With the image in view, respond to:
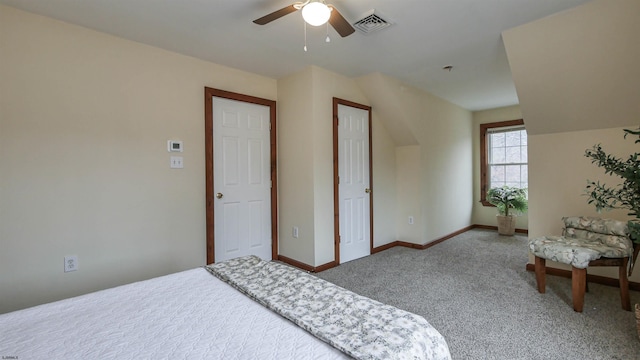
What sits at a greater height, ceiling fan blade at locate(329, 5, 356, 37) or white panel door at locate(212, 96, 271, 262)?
ceiling fan blade at locate(329, 5, 356, 37)

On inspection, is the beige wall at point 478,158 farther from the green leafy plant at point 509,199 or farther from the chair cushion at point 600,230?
the chair cushion at point 600,230

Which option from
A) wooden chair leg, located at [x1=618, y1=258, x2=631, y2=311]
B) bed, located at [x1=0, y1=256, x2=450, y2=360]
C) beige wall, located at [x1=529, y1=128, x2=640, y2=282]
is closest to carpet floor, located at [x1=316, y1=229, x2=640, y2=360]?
wooden chair leg, located at [x1=618, y1=258, x2=631, y2=311]

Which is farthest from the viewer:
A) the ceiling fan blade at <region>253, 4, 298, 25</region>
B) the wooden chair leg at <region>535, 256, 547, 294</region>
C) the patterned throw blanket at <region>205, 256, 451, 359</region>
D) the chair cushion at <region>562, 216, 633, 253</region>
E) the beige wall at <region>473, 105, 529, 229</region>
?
the beige wall at <region>473, 105, 529, 229</region>

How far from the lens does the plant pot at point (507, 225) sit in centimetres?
485

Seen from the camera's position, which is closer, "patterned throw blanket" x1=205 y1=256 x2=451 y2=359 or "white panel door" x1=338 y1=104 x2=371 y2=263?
"patterned throw blanket" x1=205 y1=256 x2=451 y2=359

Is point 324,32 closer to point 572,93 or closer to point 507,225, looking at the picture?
point 572,93

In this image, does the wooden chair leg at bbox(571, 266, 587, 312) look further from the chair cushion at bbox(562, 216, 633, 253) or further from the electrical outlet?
the electrical outlet

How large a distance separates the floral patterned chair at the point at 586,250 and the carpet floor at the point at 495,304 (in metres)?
0.19

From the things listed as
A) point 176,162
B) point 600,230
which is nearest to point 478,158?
point 600,230

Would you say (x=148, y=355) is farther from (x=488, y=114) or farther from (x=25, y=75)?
(x=488, y=114)

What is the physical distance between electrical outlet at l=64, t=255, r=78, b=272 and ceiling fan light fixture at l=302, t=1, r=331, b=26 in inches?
100.0

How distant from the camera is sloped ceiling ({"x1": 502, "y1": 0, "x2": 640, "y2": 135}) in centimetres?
213

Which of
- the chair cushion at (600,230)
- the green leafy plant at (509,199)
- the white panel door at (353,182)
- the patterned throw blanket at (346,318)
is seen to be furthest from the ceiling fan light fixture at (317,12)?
the green leafy plant at (509,199)

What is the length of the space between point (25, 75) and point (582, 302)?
4561 mm
